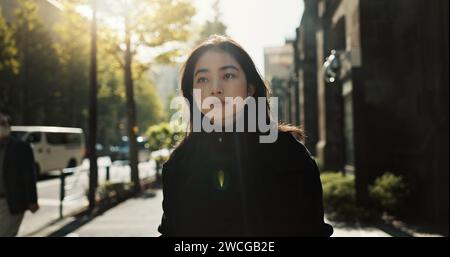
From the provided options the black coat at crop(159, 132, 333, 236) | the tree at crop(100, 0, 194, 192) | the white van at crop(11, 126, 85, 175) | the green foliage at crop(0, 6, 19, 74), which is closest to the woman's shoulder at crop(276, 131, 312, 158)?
the black coat at crop(159, 132, 333, 236)

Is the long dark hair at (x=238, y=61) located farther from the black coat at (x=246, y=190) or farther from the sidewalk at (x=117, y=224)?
the sidewalk at (x=117, y=224)

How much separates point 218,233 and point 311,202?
302 mm

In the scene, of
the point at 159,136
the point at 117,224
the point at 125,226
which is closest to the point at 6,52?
the point at 159,136

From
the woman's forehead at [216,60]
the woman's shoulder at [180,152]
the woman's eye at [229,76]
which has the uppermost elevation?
the woman's forehead at [216,60]

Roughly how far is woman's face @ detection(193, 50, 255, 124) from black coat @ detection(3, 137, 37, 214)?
3.28 metres

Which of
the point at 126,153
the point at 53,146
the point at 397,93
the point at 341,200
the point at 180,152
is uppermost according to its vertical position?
the point at 397,93

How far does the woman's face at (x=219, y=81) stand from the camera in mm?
1664

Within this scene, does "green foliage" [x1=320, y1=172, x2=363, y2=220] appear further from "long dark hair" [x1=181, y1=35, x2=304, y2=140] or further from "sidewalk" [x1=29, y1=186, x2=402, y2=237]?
"long dark hair" [x1=181, y1=35, x2=304, y2=140]

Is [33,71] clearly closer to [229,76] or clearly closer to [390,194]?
[390,194]

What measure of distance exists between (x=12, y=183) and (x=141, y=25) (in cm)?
1489

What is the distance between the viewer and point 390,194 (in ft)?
34.2

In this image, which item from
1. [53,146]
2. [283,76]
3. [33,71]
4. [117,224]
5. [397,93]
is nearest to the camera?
[117,224]

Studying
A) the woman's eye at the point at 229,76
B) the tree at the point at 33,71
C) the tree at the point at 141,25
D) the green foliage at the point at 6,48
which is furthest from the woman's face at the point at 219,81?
the tree at the point at 33,71

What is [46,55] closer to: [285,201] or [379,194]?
[379,194]
